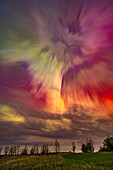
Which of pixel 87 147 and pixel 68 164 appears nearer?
pixel 68 164

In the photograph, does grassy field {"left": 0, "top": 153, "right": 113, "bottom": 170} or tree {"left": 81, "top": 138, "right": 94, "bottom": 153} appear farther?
tree {"left": 81, "top": 138, "right": 94, "bottom": 153}

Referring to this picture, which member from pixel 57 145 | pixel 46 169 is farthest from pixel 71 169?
pixel 57 145

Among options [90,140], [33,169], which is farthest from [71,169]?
[90,140]

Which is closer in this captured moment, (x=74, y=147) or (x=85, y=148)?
(x=85, y=148)

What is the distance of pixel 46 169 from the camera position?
114 feet

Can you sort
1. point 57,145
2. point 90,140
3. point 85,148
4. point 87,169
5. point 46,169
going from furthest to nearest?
point 57,145, point 90,140, point 85,148, point 46,169, point 87,169

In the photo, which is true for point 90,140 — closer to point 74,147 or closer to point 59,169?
A: point 74,147

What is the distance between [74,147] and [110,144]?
7679 cm

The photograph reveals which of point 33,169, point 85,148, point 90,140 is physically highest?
point 90,140

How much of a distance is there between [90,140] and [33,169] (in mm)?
157742

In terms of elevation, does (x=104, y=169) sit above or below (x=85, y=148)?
below

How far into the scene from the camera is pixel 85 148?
156 m

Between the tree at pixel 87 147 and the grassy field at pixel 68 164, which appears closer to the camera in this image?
the grassy field at pixel 68 164

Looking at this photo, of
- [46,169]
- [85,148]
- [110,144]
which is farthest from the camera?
[85,148]
